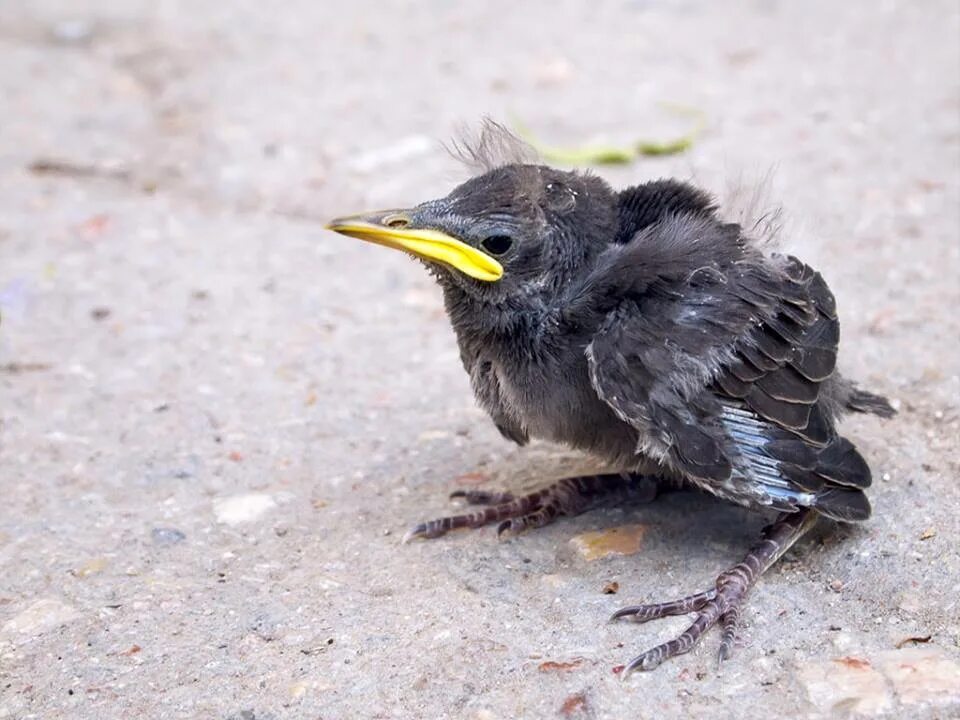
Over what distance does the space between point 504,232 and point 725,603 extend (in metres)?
0.99

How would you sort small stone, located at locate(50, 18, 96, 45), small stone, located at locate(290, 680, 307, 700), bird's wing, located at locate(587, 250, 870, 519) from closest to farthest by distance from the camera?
small stone, located at locate(290, 680, 307, 700) < bird's wing, located at locate(587, 250, 870, 519) < small stone, located at locate(50, 18, 96, 45)

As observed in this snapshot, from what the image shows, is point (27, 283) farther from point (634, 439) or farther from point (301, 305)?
point (634, 439)

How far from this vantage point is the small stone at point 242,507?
3.53 m

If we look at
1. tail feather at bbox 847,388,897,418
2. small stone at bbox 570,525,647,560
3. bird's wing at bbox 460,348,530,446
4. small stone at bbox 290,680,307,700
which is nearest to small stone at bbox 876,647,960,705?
small stone at bbox 570,525,647,560

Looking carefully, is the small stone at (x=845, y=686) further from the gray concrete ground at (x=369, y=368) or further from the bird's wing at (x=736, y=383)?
the bird's wing at (x=736, y=383)

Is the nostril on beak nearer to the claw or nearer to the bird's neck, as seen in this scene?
the bird's neck

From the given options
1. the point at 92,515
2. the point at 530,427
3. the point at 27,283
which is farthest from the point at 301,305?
the point at 530,427

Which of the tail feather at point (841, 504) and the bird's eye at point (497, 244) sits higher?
the bird's eye at point (497, 244)

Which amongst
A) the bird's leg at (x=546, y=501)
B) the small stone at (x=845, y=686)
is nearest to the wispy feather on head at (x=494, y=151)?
the bird's leg at (x=546, y=501)

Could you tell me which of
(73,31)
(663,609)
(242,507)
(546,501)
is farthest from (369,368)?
(73,31)

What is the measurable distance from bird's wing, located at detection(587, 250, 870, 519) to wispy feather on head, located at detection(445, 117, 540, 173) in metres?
0.67

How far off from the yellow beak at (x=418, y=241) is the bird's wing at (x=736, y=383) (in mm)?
320

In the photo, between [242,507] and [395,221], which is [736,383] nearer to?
[395,221]

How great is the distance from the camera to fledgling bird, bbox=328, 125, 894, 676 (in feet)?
9.70
